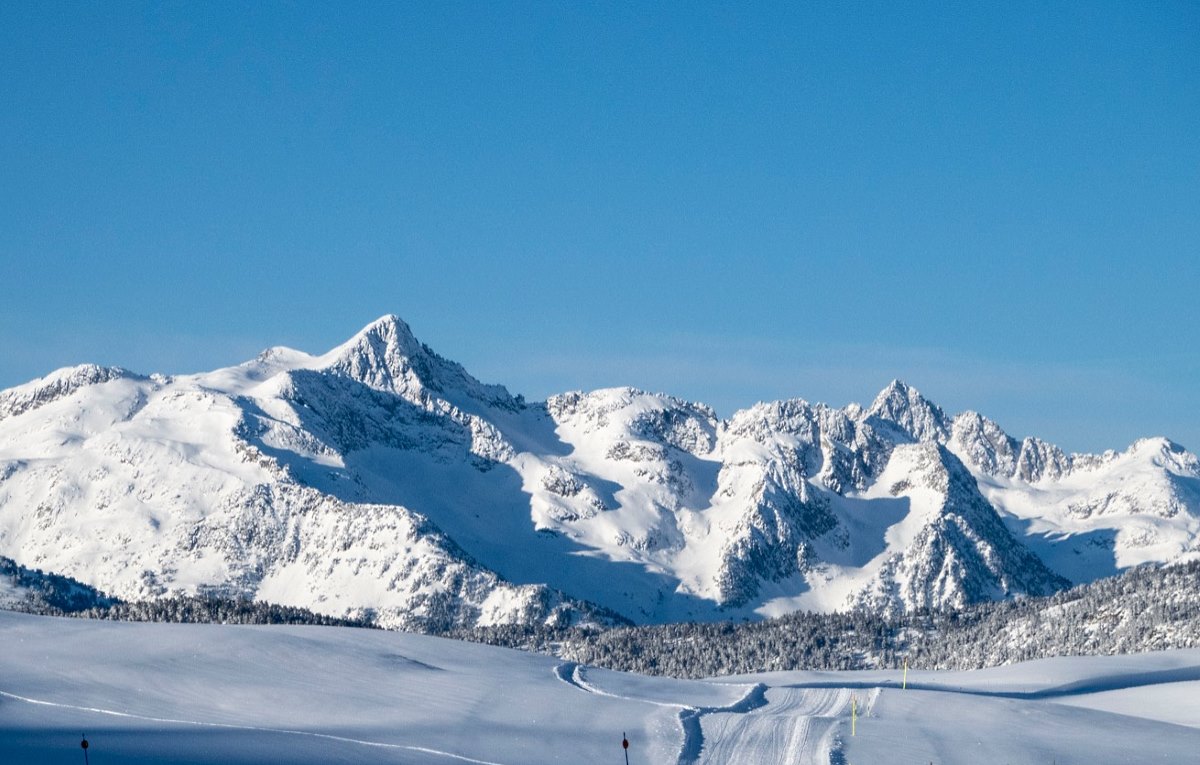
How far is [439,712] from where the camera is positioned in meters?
135

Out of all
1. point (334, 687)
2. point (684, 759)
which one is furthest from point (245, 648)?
point (684, 759)

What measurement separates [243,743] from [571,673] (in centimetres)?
6728

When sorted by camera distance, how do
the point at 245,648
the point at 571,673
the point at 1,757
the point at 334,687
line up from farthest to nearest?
the point at 571,673
the point at 245,648
the point at 334,687
the point at 1,757

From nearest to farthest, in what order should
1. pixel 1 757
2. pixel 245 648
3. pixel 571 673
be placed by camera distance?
pixel 1 757 < pixel 245 648 < pixel 571 673

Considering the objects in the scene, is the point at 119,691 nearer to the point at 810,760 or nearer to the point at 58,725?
the point at 58,725

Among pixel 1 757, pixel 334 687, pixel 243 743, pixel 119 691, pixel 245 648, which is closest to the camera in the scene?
pixel 1 757

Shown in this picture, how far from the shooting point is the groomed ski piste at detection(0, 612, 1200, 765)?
371 feet

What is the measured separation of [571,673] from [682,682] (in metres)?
11.1

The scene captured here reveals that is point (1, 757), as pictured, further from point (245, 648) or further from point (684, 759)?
point (245, 648)

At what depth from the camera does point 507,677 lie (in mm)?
163625

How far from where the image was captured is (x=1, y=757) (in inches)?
3885

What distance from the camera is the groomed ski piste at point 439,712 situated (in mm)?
113062

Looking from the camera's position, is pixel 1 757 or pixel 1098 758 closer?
pixel 1 757

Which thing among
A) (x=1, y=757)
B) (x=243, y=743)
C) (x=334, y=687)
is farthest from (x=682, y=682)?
(x=1, y=757)
